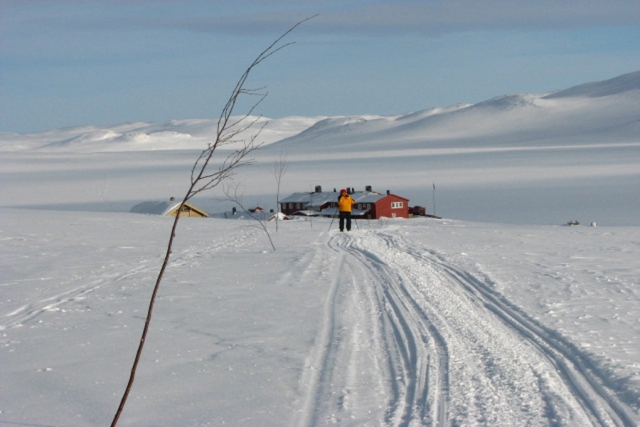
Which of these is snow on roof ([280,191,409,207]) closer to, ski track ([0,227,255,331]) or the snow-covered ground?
the snow-covered ground

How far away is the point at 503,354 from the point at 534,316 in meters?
1.78

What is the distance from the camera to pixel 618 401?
5.34m

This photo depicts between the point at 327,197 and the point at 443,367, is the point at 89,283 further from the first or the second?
the point at 327,197

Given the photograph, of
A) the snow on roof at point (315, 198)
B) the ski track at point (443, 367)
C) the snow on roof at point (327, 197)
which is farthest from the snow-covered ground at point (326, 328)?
the snow on roof at point (315, 198)

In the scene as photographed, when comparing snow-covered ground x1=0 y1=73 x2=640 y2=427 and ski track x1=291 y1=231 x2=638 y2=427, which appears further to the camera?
snow-covered ground x1=0 y1=73 x2=640 y2=427

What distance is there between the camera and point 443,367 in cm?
614

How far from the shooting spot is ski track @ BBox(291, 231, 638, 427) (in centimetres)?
512

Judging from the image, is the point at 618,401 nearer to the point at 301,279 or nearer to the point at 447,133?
the point at 301,279

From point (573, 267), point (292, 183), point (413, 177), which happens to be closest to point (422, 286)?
point (573, 267)

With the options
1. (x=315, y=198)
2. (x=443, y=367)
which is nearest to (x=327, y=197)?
(x=315, y=198)

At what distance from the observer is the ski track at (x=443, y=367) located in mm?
5121

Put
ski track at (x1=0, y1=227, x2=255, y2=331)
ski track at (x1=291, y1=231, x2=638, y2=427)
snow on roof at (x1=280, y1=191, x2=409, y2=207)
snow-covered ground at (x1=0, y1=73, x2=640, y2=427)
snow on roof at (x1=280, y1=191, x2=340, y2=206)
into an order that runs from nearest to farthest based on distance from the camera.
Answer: ski track at (x1=291, y1=231, x2=638, y2=427) < snow-covered ground at (x1=0, y1=73, x2=640, y2=427) < ski track at (x1=0, y1=227, x2=255, y2=331) < snow on roof at (x1=280, y1=191, x2=409, y2=207) < snow on roof at (x1=280, y1=191, x2=340, y2=206)

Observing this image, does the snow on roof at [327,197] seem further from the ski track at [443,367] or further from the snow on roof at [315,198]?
the ski track at [443,367]

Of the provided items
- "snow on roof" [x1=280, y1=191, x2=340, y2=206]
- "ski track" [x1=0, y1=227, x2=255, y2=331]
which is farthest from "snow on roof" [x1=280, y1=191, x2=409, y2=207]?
"ski track" [x1=0, y1=227, x2=255, y2=331]
